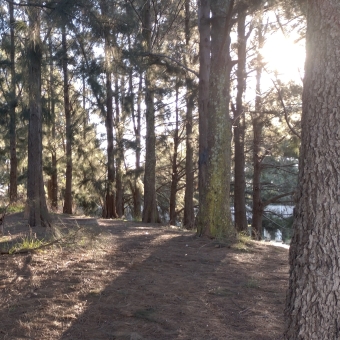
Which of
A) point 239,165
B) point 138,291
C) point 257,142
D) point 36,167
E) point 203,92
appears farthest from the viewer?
point 257,142

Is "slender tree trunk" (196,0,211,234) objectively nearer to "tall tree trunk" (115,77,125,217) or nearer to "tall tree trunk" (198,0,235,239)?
"tall tree trunk" (198,0,235,239)

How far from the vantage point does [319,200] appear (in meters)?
3.34

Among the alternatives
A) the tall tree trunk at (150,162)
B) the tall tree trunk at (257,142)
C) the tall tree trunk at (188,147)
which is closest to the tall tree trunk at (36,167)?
the tall tree trunk at (257,142)

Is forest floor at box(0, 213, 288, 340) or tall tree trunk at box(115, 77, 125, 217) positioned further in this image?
tall tree trunk at box(115, 77, 125, 217)

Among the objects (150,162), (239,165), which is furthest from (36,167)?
(239,165)

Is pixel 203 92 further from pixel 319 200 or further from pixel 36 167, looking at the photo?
pixel 319 200

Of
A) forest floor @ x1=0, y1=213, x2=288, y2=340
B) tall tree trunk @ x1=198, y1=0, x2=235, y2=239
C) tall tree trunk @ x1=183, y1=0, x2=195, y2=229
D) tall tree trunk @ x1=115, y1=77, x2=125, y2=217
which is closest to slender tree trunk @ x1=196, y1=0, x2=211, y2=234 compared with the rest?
tall tree trunk @ x1=198, y1=0, x2=235, y2=239

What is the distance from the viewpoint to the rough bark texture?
3.28 meters

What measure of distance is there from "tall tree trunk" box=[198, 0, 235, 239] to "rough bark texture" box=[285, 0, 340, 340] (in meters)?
5.82

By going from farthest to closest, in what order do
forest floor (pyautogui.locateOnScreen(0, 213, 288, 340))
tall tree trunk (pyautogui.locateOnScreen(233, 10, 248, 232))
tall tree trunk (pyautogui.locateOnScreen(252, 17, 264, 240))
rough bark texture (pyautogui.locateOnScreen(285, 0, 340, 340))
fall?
tall tree trunk (pyautogui.locateOnScreen(233, 10, 248, 232))
tall tree trunk (pyautogui.locateOnScreen(252, 17, 264, 240))
forest floor (pyautogui.locateOnScreen(0, 213, 288, 340))
rough bark texture (pyautogui.locateOnScreen(285, 0, 340, 340))

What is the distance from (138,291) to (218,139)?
13.7 ft

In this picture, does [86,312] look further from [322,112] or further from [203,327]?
[322,112]

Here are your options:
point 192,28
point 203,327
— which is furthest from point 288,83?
point 203,327

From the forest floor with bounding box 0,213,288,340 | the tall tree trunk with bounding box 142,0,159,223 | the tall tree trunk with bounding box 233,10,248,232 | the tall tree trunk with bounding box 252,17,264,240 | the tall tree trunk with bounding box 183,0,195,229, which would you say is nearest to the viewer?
the forest floor with bounding box 0,213,288,340
